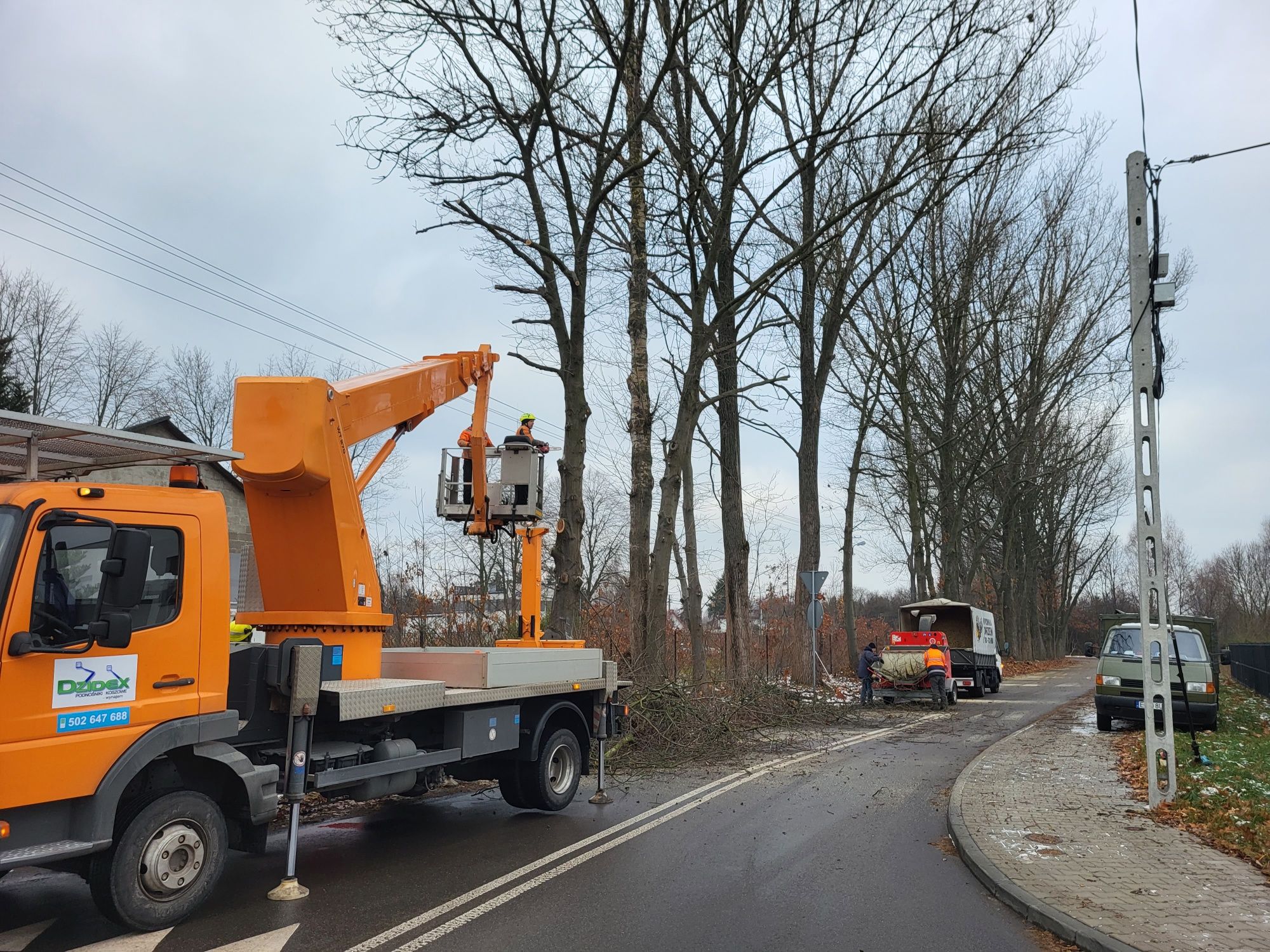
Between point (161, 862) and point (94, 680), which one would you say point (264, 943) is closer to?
point (161, 862)

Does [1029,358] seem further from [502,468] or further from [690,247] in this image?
[502,468]

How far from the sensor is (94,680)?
5422 millimetres

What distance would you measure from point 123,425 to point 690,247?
29.8 meters

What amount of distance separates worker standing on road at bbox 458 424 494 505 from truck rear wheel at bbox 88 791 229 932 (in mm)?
4406

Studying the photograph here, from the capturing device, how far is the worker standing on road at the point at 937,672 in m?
23.1

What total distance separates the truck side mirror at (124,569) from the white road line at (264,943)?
78.8 inches

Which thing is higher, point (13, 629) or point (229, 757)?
point (13, 629)

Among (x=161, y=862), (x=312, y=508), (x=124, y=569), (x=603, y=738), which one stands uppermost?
(x=312, y=508)

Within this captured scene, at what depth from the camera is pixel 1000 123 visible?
18281 millimetres

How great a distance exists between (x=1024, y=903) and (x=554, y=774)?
4794 mm

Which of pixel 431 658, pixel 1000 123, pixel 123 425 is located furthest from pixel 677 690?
pixel 123 425

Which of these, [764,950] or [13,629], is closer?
[13,629]

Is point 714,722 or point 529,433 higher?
point 529,433

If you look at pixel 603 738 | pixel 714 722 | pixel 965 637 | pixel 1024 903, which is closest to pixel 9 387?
pixel 714 722
